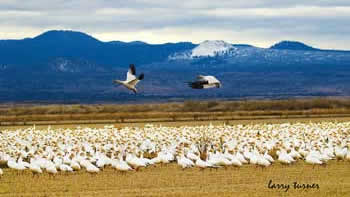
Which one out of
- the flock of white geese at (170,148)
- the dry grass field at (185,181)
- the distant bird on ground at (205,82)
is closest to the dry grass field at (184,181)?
the dry grass field at (185,181)

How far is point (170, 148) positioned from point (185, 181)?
6.98 m

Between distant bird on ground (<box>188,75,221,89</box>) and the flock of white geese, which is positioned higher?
distant bird on ground (<box>188,75,221,89</box>)

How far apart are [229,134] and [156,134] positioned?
9.60ft

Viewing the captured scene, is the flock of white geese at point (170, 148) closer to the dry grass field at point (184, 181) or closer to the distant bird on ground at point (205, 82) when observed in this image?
the dry grass field at point (184, 181)

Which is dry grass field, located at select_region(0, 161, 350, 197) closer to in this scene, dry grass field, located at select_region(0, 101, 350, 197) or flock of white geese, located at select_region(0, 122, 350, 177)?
dry grass field, located at select_region(0, 101, 350, 197)

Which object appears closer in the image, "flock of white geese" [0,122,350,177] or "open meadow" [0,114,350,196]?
"open meadow" [0,114,350,196]

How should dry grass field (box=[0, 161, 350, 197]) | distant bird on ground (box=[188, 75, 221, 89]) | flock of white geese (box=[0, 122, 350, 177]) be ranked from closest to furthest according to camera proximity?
dry grass field (box=[0, 161, 350, 197]) < distant bird on ground (box=[188, 75, 221, 89]) < flock of white geese (box=[0, 122, 350, 177])

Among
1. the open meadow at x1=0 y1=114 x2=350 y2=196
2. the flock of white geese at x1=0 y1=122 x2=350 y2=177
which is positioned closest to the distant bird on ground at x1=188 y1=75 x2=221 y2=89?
the open meadow at x1=0 y1=114 x2=350 y2=196

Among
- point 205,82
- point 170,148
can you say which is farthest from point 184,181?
point 170,148

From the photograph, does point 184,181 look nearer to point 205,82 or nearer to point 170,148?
point 205,82

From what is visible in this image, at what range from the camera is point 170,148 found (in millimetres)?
25141

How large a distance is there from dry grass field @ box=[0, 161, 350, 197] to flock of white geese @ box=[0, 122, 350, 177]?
0.78 ft

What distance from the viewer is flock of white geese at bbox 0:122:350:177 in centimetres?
2083

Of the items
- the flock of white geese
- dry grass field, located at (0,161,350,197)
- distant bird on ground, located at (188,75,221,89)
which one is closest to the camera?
dry grass field, located at (0,161,350,197)
